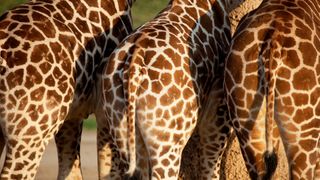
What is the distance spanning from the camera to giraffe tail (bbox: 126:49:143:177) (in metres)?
6.67

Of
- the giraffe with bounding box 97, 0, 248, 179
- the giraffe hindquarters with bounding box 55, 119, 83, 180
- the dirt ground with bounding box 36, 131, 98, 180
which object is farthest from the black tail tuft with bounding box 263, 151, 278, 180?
the dirt ground with bounding box 36, 131, 98, 180

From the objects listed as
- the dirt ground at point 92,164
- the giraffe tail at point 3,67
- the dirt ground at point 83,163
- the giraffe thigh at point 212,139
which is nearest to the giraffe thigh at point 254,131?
the giraffe thigh at point 212,139

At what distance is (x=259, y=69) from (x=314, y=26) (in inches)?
23.1

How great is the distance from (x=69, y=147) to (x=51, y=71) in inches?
44.4

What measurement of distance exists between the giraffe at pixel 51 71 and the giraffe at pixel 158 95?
1.14 ft

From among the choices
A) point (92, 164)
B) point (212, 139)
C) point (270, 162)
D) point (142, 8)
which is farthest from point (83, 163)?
point (142, 8)

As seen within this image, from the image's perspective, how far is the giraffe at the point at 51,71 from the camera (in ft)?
22.6

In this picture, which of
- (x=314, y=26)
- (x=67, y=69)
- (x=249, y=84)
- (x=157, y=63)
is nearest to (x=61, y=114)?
(x=67, y=69)

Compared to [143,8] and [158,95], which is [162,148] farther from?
[143,8]

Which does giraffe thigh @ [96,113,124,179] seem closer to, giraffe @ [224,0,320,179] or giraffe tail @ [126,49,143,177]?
giraffe tail @ [126,49,143,177]

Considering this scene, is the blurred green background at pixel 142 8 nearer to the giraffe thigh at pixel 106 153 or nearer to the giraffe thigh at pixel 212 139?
the giraffe thigh at pixel 212 139

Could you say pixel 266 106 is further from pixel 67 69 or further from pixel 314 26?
pixel 67 69

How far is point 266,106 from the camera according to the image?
21.6 feet

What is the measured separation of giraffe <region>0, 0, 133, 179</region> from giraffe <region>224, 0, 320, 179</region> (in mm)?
1190
